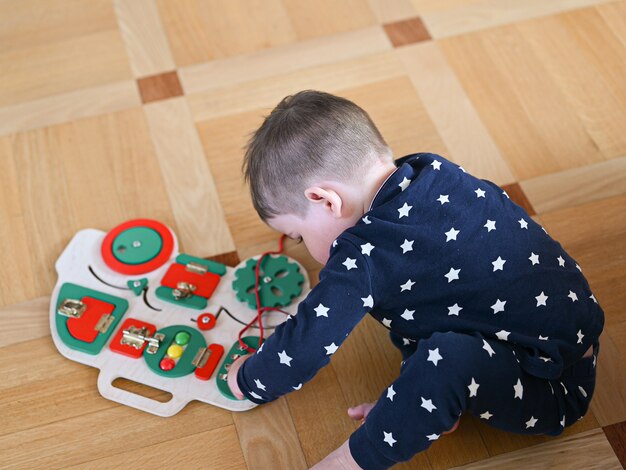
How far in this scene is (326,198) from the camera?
0.92 metres

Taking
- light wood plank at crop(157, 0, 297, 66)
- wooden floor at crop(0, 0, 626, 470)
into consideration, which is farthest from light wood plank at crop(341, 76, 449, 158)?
light wood plank at crop(157, 0, 297, 66)

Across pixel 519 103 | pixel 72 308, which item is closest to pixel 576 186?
pixel 519 103

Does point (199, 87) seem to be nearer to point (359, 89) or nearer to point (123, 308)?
point (359, 89)

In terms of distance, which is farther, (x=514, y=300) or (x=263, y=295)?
(x=263, y=295)

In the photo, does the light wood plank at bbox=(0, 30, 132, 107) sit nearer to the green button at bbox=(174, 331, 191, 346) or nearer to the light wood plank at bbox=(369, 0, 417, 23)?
the light wood plank at bbox=(369, 0, 417, 23)

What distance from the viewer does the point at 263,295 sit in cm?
113

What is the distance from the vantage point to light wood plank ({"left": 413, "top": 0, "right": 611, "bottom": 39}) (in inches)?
61.1

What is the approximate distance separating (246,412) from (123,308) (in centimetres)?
25

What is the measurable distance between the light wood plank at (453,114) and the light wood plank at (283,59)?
8 cm

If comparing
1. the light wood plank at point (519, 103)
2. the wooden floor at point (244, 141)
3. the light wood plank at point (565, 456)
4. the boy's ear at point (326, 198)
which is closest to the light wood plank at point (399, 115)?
the wooden floor at point (244, 141)

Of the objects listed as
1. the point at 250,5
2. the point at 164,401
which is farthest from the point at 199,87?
the point at 164,401

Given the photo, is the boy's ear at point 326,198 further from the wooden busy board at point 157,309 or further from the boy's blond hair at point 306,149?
the wooden busy board at point 157,309

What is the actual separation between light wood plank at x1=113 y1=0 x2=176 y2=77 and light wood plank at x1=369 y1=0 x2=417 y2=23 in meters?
0.43

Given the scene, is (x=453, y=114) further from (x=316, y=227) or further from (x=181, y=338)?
(x=181, y=338)
